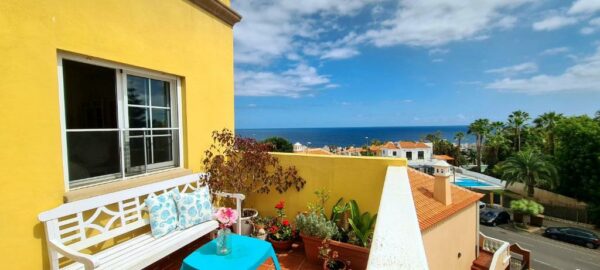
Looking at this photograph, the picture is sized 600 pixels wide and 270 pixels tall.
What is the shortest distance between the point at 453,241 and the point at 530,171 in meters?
23.5

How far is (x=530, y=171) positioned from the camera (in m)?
23.3

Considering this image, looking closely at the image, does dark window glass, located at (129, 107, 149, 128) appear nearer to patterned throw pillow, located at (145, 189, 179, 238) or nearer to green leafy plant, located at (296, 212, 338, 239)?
patterned throw pillow, located at (145, 189, 179, 238)

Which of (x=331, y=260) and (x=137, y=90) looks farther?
(x=137, y=90)

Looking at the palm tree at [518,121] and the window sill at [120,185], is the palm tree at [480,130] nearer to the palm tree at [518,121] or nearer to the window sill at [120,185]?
the palm tree at [518,121]

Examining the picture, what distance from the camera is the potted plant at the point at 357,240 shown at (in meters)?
3.15

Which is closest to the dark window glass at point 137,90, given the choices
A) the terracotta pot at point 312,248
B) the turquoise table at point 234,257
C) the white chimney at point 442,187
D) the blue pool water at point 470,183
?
the turquoise table at point 234,257

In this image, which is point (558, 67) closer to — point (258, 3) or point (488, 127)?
point (488, 127)

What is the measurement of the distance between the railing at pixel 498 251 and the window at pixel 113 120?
908 cm

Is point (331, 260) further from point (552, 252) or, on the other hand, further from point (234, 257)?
point (552, 252)

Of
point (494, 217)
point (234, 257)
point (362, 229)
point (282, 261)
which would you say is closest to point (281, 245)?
point (282, 261)

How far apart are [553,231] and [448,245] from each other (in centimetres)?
1878

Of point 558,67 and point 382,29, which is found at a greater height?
point 558,67

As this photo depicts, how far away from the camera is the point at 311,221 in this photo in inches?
138

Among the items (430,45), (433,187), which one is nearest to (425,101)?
(430,45)
